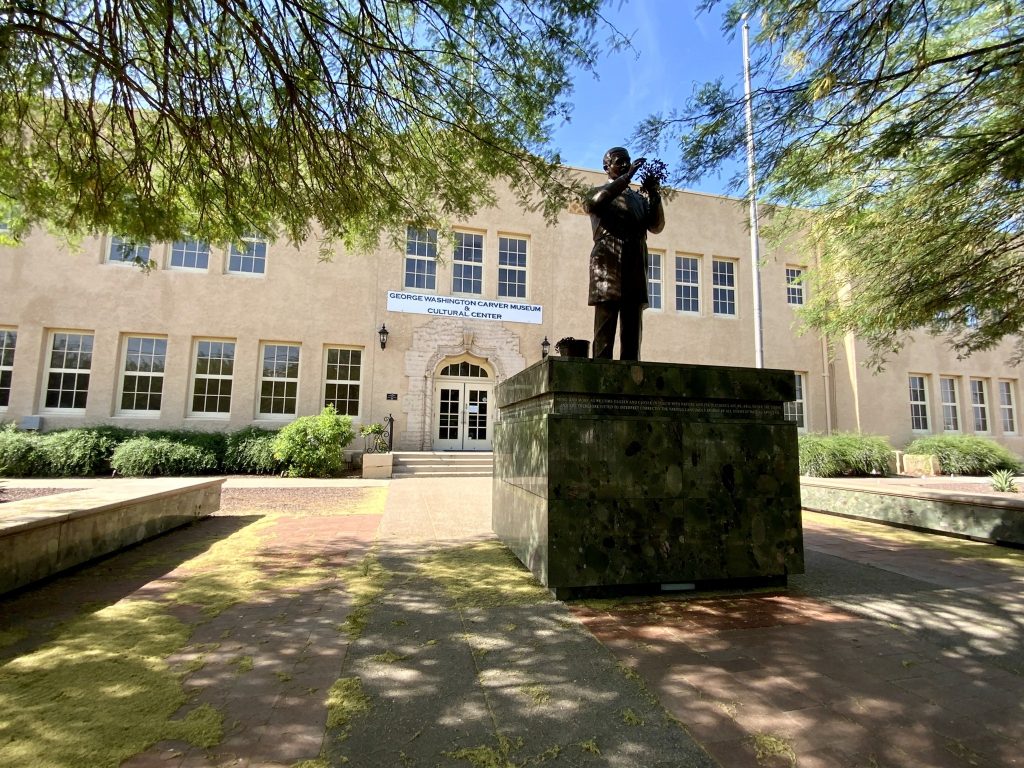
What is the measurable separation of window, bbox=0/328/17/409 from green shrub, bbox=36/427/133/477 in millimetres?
2775

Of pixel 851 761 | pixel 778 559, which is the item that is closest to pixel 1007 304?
pixel 778 559

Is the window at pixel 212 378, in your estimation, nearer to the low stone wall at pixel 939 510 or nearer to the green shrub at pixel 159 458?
the green shrub at pixel 159 458

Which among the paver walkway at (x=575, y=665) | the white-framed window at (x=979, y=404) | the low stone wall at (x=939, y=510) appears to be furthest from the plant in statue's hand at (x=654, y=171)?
the white-framed window at (x=979, y=404)

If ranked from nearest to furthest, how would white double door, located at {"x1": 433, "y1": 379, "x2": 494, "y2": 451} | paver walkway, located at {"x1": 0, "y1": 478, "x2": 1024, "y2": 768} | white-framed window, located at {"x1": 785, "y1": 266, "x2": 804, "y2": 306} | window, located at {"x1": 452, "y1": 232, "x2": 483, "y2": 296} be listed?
paver walkway, located at {"x1": 0, "y1": 478, "x2": 1024, "y2": 768} → white double door, located at {"x1": 433, "y1": 379, "x2": 494, "y2": 451} → window, located at {"x1": 452, "y1": 232, "x2": 483, "y2": 296} → white-framed window, located at {"x1": 785, "y1": 266, "x2": 804, "y2": 306}

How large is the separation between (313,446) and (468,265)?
7622 mm

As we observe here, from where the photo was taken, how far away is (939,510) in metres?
6.30

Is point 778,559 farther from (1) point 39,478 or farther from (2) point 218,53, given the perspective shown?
(1) point 39,478

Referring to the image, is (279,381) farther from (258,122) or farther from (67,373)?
(258,122)

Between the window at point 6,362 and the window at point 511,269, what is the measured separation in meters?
14.1

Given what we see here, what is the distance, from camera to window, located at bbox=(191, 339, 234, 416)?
14.3 m

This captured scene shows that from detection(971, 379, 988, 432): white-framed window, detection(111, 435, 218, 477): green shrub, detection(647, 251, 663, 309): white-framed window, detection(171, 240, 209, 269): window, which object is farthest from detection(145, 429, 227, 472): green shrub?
detection(971, 379, 988, 432): white-framed window

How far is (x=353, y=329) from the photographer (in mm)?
15023

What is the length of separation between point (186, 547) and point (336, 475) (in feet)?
25.5

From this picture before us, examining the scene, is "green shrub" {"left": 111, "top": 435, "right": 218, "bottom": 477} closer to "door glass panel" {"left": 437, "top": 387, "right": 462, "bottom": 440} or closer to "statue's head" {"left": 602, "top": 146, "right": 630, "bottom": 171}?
"door glass panel" {"left": 437, "top": 387, "right": 462, "bottom": 440}
